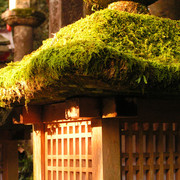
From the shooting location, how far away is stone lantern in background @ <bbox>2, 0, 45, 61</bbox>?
11.7m

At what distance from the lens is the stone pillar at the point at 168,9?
22.6ft

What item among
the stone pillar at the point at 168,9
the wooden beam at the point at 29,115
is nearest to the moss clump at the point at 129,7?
the wooden beam at the point at 29,115

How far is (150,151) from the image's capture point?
4.57 metres

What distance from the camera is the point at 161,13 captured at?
23.3 feet

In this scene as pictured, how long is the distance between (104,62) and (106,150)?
116cm

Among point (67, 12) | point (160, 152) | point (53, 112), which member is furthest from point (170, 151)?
point (67, 12)

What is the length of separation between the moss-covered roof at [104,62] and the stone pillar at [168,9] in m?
2.40

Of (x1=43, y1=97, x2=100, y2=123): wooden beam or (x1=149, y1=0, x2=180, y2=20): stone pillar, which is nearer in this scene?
(x1=43, y1=97, x2=100, y2=123): wooden beam

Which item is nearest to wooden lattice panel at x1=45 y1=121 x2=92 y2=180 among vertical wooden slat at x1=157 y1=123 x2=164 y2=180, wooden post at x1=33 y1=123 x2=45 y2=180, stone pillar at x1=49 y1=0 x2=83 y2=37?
wooden post at x1=33 y1=123 x2=45 y2=180

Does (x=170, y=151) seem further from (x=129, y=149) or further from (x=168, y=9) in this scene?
(x=168, y=9)

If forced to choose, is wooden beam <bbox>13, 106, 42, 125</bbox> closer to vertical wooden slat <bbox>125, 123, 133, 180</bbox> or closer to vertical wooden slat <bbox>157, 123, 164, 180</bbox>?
vertical wooden slat <bbox>125, 123, 133, 180</bbox>

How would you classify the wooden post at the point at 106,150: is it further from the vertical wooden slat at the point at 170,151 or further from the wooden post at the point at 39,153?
the wooden post at the point at 39,153

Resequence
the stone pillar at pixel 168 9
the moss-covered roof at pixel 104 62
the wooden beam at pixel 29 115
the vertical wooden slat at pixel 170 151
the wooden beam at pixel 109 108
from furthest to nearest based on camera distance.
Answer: the stone pillar at pixel 168 9 → the wooden beam at pixel 29 115 → the vertical wooden slat at pixel 170 151 → the wooden beam at pixel 109 108 → the moss-covered roof at pixel 104 62

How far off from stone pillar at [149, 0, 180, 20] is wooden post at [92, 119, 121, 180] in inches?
122
